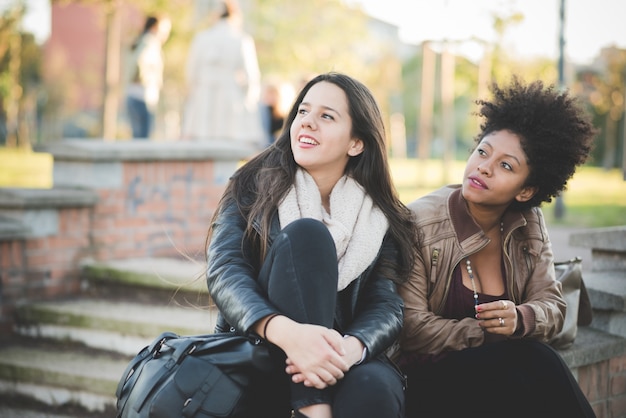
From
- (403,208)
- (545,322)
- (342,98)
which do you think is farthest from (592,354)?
(342,98)

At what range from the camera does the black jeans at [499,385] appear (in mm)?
2613

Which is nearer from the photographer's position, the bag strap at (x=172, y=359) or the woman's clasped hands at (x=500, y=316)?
the bag strap at (x=172, y=359)

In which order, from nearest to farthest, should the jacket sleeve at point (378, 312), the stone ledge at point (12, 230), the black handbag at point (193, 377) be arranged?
the black handbag at point (193, 377)
the jacket sleeve at point (378, 312)
the stone ledge at point (12, 230)

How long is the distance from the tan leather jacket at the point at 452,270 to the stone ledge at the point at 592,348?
17.5 inches

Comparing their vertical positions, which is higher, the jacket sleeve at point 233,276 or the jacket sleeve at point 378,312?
the jacket sleeve at point 233,276

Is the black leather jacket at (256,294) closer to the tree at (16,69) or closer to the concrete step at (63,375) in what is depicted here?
the concrete step at (63,375)

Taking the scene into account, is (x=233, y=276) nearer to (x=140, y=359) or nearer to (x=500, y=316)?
(x=140, y=359)

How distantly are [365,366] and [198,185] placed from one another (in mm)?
3450

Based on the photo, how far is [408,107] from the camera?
54969 mm

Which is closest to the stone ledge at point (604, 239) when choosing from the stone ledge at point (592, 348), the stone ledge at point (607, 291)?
the stone ledge at point (607, 291)

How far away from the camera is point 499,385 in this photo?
268 cm

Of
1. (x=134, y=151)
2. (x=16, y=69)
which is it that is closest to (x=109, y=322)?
(x=134, y=151)

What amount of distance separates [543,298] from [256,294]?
1167 mm

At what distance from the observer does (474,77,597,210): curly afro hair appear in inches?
117
